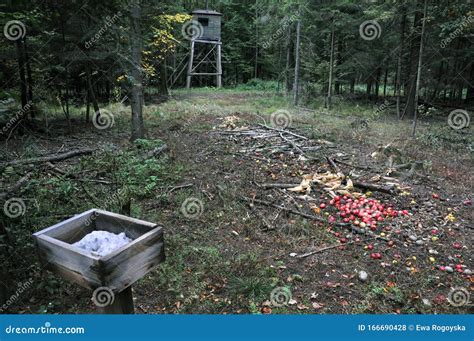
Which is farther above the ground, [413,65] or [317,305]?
[413,65]

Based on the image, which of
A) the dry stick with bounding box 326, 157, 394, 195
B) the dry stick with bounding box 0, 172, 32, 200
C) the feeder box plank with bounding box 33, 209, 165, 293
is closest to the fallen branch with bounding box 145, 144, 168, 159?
the dry stick with bounding box 0, 172, 32, 200

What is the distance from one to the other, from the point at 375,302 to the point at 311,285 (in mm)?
812

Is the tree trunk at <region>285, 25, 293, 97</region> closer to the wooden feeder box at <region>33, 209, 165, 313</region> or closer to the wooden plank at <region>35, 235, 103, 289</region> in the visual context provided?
the wooden feeder box at <region>33, 209, 165, 313</region>

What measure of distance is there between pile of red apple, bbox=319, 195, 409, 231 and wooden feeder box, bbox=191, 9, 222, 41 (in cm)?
2235

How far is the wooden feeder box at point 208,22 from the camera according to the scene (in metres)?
25.5

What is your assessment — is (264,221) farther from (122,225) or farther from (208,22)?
(208,22)

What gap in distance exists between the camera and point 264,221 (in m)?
6.23

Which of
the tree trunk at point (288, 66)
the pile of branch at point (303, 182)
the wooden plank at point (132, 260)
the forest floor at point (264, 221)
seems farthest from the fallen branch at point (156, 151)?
the tree trunk at point (288, 66)

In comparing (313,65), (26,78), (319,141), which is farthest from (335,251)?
(313,65)

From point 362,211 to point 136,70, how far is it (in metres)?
7.07

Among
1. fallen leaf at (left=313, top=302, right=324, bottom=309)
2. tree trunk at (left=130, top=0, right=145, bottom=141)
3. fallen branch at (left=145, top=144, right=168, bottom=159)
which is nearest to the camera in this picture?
fallen leaf at (left=313, top=302, right=324, bottom=309)

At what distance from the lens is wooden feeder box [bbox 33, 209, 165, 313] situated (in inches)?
102

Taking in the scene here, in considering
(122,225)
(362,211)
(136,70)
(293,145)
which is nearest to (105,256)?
(122,225)

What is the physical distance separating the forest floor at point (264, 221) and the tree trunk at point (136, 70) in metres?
0.69
